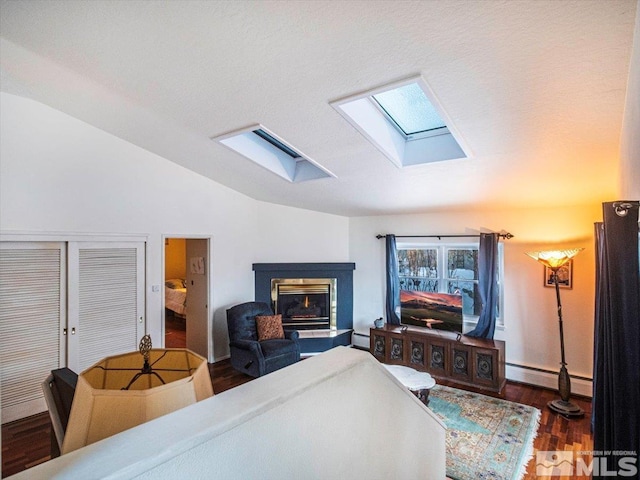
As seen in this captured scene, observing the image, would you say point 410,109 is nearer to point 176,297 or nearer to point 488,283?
point 488,283

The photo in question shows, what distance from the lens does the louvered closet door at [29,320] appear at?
10.9 feet

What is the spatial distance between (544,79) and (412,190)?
2.19 m

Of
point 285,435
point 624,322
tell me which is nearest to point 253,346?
point 285,435

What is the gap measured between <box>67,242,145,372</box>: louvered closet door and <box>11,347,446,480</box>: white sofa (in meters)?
3.81

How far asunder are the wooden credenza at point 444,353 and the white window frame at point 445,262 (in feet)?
1.09

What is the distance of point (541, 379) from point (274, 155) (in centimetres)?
448

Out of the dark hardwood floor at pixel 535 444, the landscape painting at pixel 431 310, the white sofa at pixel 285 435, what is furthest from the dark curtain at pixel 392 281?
the white sofa at pixel 285 435

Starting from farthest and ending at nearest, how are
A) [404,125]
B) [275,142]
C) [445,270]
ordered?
[445,270] < [275,142] < [404,125]

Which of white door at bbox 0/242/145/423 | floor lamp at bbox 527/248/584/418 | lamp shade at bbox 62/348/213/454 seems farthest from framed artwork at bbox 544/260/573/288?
white door at bbox 0/242/145/423

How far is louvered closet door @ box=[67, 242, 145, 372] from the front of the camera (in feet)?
12.3

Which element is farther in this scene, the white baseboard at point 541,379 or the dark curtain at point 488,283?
the dark curtain at point 488,283

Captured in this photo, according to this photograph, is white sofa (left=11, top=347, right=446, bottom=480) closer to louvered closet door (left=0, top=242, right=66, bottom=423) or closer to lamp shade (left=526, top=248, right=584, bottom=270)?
lamp shade (left=526, top=248, right=584, bottom=270)

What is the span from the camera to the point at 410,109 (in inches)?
116

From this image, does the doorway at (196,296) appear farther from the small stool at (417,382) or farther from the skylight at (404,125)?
the skylight at (404,125)
